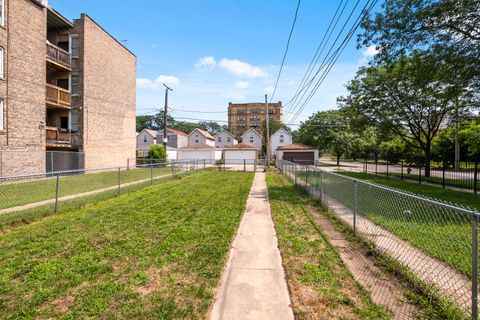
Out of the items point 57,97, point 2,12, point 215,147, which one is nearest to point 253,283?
point 2,12

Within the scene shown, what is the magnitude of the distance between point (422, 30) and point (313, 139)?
34900 millimetres

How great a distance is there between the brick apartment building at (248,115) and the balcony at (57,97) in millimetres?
77461

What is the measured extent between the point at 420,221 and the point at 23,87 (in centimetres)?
1942

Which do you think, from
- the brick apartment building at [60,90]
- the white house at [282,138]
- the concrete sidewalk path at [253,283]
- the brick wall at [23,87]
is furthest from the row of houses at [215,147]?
the concrete sidewalk path at [253,283]

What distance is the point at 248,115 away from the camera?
97.2 metres

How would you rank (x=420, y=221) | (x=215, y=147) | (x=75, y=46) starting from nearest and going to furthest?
(x=420, y=221) → (x=75, y=46) → (x=215, y=147)

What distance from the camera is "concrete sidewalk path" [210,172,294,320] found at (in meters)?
2.74

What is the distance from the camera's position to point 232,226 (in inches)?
230

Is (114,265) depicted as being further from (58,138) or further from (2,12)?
(58,138)

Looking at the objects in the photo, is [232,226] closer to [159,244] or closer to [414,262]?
[159,244]

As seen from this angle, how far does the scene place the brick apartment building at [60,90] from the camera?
14.4 metres

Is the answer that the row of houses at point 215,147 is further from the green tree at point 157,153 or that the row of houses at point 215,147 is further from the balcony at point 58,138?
the balcony at point 58,138

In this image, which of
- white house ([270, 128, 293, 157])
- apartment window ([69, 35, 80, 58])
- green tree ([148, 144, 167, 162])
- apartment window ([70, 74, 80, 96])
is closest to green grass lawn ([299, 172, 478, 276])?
apartment window ([70, 74, 80, 96])

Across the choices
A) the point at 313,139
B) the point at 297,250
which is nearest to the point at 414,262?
the point at 297,250
